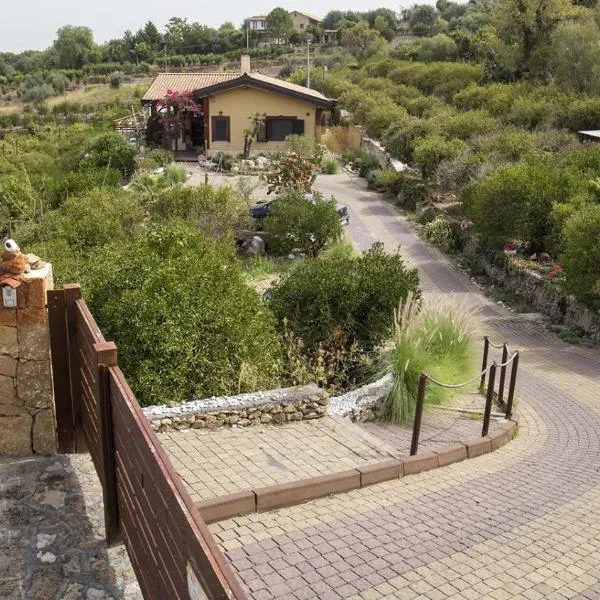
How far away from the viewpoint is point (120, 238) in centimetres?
1560

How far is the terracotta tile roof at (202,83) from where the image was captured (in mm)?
40116

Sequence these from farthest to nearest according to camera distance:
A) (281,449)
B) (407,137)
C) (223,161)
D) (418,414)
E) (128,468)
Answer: (223,161)
(407,137)
(281,449)
(418,414)
(128,468)

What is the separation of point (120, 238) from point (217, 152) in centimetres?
2515

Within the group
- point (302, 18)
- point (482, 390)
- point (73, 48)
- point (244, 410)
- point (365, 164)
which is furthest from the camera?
point (302, 18)

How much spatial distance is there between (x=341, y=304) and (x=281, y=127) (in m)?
31.8

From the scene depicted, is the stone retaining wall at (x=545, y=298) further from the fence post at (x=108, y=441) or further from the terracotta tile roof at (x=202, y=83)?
the terracotta tile roof at (x=202, y=83)

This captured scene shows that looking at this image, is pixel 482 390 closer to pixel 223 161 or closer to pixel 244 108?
pixel 223 161

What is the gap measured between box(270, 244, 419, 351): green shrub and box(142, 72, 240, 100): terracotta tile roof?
32.3m

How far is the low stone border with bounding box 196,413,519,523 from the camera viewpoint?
6.45 meters

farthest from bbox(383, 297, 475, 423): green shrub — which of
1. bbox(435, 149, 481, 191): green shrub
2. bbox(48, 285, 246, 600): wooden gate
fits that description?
bbox(435, 149, 481, 191): green shrub

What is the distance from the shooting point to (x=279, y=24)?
356ft

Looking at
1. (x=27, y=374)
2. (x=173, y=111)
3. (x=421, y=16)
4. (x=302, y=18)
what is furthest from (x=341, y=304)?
(x=302, y=18)

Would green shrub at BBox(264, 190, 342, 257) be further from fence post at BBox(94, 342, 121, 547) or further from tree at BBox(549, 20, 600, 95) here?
tree at BBox(549, 20, 600, 95)

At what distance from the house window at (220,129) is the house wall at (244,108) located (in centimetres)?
17
